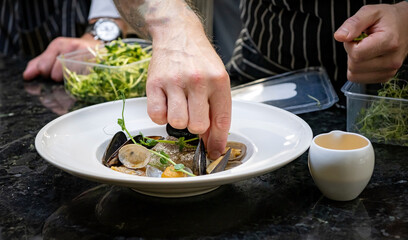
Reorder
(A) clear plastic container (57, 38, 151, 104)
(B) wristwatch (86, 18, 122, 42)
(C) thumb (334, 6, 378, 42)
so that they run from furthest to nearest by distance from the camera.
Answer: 1. (B) wristwatch (86, 18, 122, 42)
2. (A) clear plastic container (57, 38, 151, 104)
3. (C) thumb (334, 6, 378, 42)

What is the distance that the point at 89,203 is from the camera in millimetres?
1085

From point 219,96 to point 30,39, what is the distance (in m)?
2.25

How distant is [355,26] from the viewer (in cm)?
131

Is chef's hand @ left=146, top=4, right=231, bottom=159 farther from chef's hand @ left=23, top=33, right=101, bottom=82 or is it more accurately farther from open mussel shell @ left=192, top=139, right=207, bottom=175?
chef's hand @ left=23, top=33, right=101, bottom=82

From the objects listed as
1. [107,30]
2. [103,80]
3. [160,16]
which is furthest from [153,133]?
[107,30]

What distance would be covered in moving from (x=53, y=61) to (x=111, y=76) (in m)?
0.57

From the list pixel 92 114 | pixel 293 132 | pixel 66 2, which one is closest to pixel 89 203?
pixel 92 114

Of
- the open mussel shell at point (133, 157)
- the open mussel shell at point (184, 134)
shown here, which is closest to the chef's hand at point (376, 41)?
the open mussel shell at point (184, 134)

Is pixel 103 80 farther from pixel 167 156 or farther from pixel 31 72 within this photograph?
pixel 167 156

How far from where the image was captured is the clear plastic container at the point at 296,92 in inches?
63.3

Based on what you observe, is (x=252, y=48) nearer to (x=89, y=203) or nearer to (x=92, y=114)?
(x=92, y=114)

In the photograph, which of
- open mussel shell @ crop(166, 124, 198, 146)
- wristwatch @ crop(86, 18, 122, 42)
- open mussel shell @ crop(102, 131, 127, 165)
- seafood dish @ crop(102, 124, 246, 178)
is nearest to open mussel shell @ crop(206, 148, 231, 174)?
seafood dish @ crop(102, 124, 246, 178)

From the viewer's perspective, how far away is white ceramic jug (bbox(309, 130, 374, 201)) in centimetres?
100

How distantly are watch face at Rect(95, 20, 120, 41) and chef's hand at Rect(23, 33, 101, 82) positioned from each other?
9 cm
